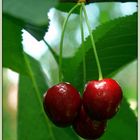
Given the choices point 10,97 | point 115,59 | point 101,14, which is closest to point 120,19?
point 115,59

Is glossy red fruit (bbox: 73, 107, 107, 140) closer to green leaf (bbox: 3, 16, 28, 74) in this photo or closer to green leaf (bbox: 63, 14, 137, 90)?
green leaf (bbox: 63, 14, 137, 90)

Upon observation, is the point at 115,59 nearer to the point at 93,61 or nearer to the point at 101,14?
the point at 93,61

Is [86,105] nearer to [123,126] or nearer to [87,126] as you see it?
[87,126]

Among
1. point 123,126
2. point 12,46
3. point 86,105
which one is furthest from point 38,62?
point 86,105

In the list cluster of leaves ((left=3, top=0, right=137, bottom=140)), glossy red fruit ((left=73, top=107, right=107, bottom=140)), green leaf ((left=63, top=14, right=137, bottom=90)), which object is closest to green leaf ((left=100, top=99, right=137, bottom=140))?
cluster of leaves ((left=3, top=0, right=137, bottom=140))

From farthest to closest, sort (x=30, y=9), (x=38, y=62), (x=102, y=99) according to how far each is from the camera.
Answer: (x=38, y=62) < (x=30, y=9) < (x=102, y=99)

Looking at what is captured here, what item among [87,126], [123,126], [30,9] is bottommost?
[123,126]

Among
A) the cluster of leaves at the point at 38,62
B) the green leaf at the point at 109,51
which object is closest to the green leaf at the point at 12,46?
the cluster of leaves at the point at 38,62
